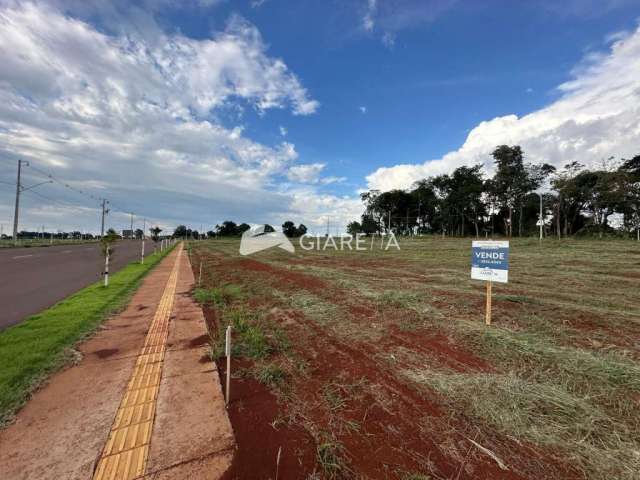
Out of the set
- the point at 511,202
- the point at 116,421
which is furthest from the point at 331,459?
the point at 511,202

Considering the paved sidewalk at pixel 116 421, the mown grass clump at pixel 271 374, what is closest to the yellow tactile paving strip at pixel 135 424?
the paved sidewalk at pixel 116 421

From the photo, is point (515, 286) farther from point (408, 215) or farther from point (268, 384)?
point (408, 215)

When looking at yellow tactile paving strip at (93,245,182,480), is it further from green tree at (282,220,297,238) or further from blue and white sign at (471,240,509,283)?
green tree at (282,220,297,238)

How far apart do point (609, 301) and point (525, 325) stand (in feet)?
12.7

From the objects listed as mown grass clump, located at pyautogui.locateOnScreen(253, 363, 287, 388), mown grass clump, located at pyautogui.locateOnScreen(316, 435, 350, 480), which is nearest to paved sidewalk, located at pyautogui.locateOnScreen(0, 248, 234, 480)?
mown grass clump, located at pyautogui.locateOnScreen(253, 363, 287, 388)

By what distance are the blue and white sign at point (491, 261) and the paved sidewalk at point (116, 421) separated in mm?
4823

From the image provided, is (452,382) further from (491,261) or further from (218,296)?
(218,296)

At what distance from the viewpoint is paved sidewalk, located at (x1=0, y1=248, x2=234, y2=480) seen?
212cm

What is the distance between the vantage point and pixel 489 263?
5164 mm

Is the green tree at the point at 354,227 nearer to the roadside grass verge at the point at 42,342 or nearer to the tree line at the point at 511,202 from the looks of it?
the tree line at the point at 511,202

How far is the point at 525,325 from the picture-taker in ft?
16.7

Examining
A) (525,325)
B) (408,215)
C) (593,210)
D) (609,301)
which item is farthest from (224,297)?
(408,215)

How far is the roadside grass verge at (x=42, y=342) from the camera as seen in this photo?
10.0ft

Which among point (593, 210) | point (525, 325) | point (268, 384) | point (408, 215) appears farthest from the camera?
point (408, 215)
